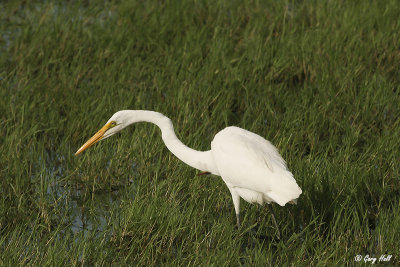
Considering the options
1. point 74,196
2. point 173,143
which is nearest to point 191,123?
point 173,143

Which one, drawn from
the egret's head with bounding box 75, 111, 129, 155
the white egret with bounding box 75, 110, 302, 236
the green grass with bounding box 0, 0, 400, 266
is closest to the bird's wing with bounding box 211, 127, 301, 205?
the white egret with bounding box 75, 110, 302, 236

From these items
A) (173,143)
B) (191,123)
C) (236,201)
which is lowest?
(191,123)

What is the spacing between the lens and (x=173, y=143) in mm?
4391

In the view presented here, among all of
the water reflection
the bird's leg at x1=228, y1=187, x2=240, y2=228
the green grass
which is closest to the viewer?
the green grass

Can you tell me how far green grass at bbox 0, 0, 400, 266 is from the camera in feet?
13.3

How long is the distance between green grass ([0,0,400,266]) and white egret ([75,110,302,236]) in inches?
9.8

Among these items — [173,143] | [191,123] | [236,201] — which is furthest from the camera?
[191,123]

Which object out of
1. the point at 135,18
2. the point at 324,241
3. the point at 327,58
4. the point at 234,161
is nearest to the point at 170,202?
the point at 234,161

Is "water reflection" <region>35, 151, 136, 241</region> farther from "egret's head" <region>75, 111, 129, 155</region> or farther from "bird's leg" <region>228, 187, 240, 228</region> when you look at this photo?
"bird's leg" <region>228, 187, 240, 228</region>

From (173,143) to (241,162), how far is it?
19.9 inches

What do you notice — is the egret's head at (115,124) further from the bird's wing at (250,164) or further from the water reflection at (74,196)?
the bird's wing at (250,164)

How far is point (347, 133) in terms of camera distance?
5.22 m

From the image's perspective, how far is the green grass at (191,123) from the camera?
4.05 metres

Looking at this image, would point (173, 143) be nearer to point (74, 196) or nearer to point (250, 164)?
point (250, 164)
